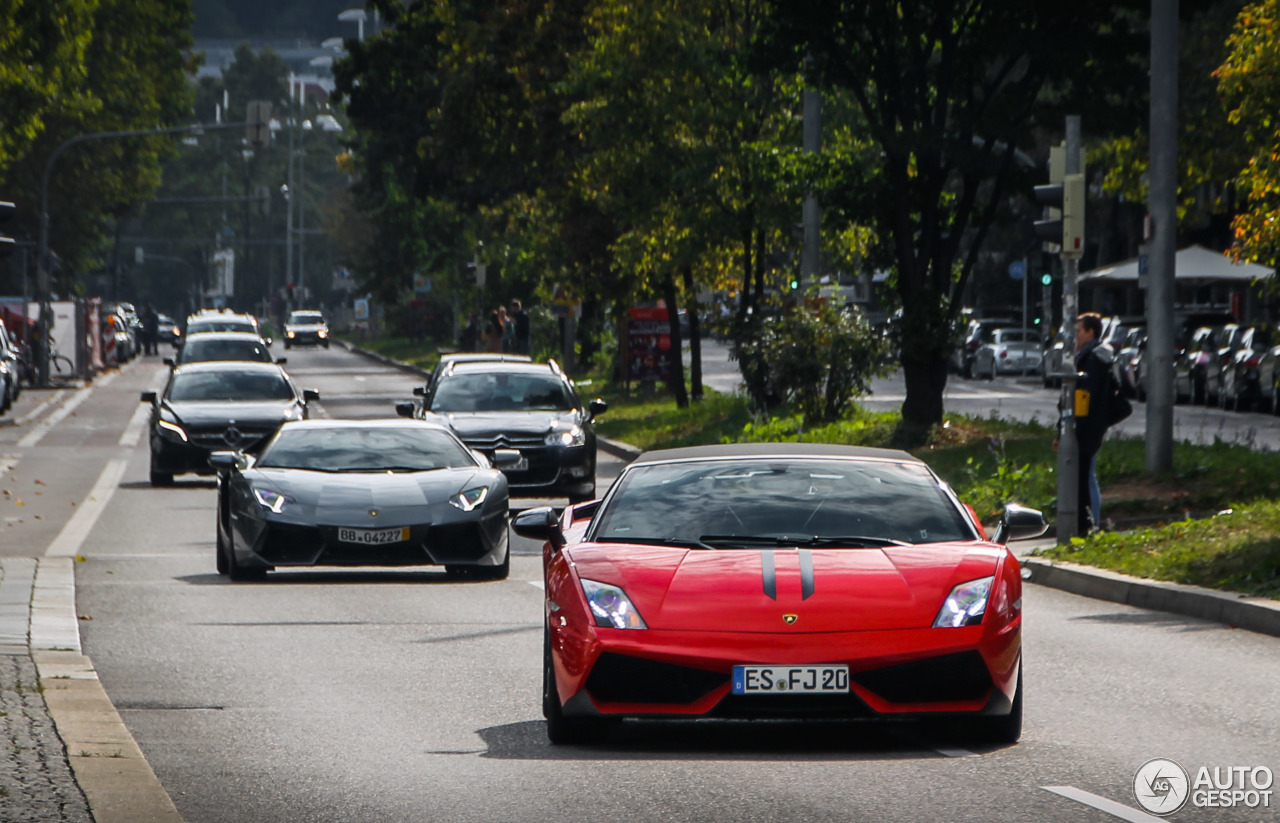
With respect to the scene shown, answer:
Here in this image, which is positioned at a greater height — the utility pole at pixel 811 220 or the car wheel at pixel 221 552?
the utility pole at pixel 811 220

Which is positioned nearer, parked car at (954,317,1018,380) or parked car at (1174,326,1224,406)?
parked car at (1174,326,1224,406)

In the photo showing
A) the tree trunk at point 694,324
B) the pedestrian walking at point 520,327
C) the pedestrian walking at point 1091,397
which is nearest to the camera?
the pedestrian walking at point 1091,397

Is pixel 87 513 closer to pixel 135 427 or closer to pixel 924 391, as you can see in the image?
pixel 924 391

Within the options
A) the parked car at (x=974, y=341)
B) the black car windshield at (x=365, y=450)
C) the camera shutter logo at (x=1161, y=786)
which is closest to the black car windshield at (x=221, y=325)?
the parked car at (x=974, y=341)

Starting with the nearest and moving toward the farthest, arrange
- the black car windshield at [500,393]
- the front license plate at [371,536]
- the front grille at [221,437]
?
the front license plate at [371,536] < the black car windshield at [500,393] < the front grille at [221,437]

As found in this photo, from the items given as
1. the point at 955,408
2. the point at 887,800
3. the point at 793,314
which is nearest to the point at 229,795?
the point at 887,800

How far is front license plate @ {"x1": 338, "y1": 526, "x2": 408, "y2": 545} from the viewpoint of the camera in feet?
51.0

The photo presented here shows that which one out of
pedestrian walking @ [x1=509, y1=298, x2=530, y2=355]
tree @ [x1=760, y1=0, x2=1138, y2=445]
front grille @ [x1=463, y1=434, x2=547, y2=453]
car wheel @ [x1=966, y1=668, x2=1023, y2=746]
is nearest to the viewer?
car wheel @ [x1=966, y1=668, x2=1023, y2=746]

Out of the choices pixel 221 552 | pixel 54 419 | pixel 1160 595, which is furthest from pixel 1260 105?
pixel 54 419

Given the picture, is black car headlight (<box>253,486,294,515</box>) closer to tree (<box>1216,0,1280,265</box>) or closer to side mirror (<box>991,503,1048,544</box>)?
side mirror (<box>991,503,1048,544</box>)

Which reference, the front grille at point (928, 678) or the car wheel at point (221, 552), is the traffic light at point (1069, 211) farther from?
the front grille at point (928, 678)

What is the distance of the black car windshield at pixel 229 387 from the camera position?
2767 cm

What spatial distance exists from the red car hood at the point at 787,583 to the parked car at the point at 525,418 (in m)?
13.6

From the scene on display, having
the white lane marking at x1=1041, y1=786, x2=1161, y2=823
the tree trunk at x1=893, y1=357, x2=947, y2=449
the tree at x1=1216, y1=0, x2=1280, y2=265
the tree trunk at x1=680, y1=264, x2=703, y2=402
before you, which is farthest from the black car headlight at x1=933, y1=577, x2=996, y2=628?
the tree trunk at x1=680, y1=264, x2=703, y2=402
